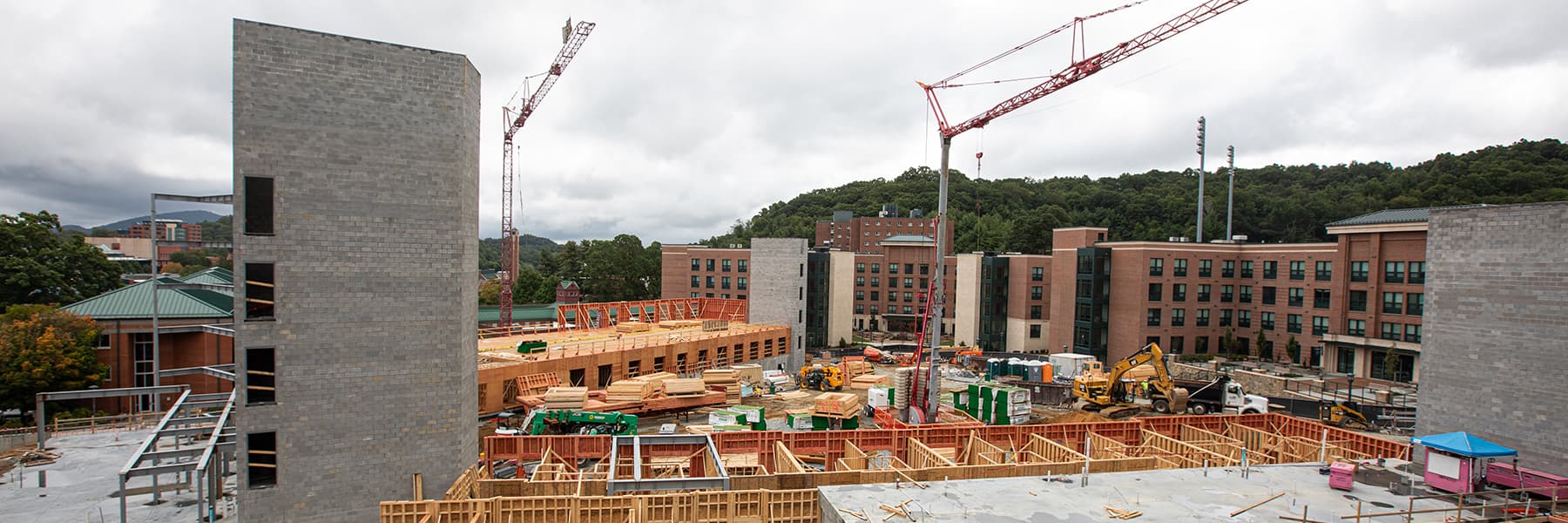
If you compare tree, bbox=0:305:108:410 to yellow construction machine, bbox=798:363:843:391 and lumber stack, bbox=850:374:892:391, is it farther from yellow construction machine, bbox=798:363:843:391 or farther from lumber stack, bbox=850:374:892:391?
lumber stack, bbox=850:374:892:391

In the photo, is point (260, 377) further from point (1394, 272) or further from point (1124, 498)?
point (1394, 272)

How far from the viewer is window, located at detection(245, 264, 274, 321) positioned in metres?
19.1

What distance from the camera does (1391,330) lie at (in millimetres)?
51656

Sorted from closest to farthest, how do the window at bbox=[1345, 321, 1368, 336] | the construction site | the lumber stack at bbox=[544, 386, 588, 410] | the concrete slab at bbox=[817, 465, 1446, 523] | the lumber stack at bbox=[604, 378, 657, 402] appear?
the concrete slab at bbox=[817, 465, 1446, 523], the construction site, the lumber stack at bbox=[544, 386, 588, 410], the lumber stack at bbox=[604, 378, 657, 402], the window at bbox=[1345, 321, 1368, 336]

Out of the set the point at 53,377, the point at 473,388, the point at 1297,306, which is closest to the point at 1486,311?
the point at 473,388

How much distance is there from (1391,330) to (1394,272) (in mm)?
4361

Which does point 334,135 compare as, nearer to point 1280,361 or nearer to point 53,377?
point 53,377

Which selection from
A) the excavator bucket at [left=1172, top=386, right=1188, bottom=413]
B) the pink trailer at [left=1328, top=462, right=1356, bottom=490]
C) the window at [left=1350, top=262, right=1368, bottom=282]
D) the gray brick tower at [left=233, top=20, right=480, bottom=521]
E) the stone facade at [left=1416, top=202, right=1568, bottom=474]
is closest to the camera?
the pink trailer at [left=1328, top=462, right=1356, bottom=490]

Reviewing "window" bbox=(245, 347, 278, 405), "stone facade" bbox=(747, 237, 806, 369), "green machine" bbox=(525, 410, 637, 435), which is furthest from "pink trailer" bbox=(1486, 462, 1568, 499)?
"stone facade" bbox=(747, 237, 806, 369)

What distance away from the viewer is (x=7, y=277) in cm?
4922

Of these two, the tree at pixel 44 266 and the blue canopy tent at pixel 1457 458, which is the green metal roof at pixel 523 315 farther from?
the blue canopy tent at pixel 1457 458

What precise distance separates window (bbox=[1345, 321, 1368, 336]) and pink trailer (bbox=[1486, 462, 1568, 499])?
39087 mm

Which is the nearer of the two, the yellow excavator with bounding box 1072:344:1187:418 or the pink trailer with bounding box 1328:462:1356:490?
the pink trailer with bounding box 1328:462:1356:490

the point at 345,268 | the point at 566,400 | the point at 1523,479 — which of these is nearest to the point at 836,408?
the point at 566,400
